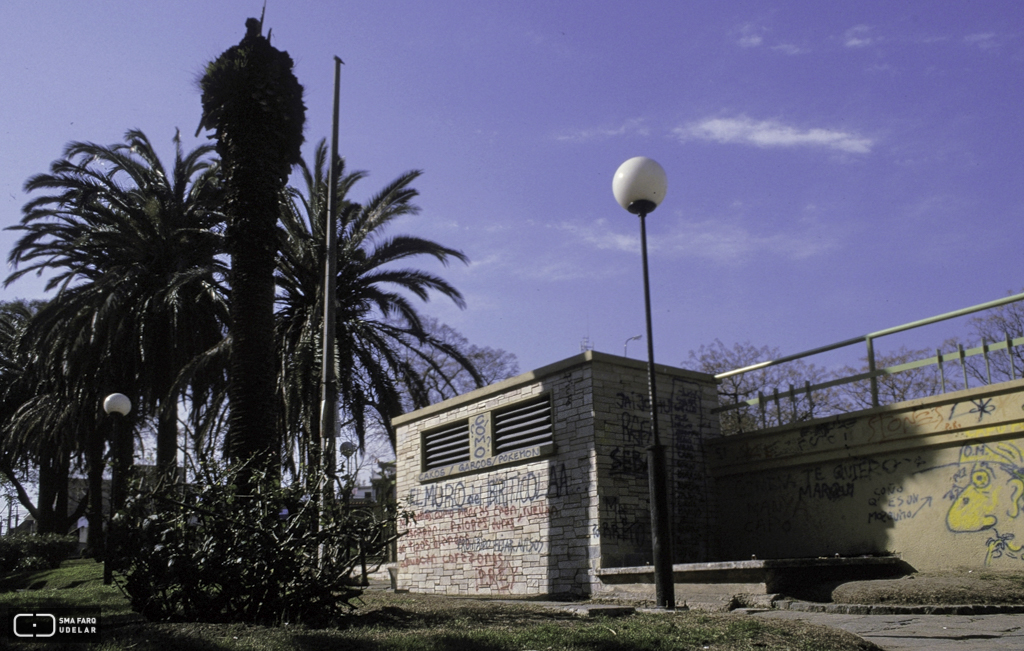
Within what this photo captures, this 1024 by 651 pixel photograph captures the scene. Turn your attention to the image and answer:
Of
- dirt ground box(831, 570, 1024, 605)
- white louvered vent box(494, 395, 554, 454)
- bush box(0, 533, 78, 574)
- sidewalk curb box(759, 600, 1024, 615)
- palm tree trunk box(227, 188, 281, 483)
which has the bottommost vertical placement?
bush box(0, 533, 78, 574)

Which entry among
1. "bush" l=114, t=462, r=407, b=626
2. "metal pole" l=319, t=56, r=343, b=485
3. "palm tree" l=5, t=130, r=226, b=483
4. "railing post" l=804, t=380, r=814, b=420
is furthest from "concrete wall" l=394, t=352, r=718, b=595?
"palm tree" l=5, t=130, r=226, b=483

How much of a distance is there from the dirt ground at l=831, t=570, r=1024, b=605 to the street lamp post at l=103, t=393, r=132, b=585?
259 inches

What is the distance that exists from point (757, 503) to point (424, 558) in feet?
18.1

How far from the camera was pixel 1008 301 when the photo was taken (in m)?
8.16

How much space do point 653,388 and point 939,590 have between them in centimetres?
300

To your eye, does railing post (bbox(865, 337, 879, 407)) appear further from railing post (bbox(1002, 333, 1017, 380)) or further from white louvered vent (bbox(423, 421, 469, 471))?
white louvered vent (bbox(423, 421, 469, 471))

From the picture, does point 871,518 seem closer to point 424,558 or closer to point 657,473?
point 657,473

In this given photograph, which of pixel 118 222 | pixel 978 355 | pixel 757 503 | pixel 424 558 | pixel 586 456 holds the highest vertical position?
pixel 118 222

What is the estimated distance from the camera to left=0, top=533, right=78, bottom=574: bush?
2192 centimetres

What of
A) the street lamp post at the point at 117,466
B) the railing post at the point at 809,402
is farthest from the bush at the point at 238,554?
the railing post at the point at 809,402

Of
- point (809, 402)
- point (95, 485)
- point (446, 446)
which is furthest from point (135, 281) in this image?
point (809, 402)

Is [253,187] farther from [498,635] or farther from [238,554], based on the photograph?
[498,635]

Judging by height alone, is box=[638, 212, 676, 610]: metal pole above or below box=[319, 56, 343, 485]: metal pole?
below

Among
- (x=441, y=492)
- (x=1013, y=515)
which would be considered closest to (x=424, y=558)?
(x=441, y=492)
